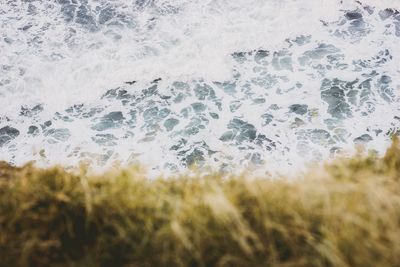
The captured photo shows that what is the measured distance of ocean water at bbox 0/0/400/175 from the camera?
9055mm

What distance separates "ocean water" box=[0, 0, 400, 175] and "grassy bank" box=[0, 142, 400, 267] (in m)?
4.18

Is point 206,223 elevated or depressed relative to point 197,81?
elevated

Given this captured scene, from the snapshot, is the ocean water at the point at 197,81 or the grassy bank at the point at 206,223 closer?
the grassy bank at the point at 206,223

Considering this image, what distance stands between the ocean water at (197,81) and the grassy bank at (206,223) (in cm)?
418

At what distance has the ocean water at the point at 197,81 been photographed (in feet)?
29.7

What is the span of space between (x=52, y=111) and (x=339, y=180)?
333 inches

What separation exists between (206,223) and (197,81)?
7.66m

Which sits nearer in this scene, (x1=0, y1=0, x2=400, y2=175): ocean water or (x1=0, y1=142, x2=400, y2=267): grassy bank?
(x1=0, y1=142, x2=400, y2=267): grassy bank

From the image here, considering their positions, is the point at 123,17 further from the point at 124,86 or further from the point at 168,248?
the point at 168,248

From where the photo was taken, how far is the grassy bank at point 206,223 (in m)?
3.13

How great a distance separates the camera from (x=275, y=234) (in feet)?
11.3

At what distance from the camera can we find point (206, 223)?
3.50 m

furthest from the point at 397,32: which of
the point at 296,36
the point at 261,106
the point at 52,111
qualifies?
the point at 52,111

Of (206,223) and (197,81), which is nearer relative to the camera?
(206,223)
